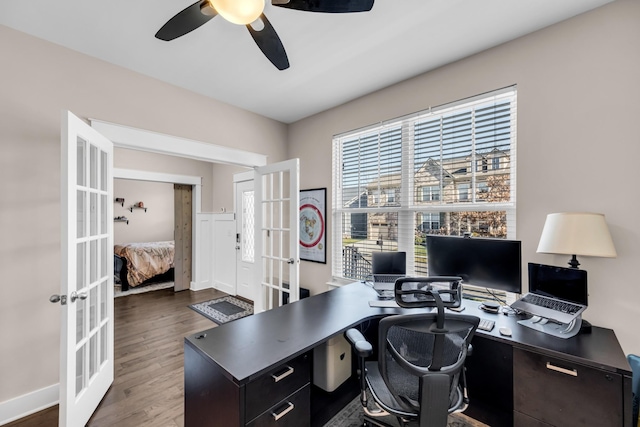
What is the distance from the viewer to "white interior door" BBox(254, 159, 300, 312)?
2.88 meters

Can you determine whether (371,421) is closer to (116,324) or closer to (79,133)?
(79,133)

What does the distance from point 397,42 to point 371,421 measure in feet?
8.66

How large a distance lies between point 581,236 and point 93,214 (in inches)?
126

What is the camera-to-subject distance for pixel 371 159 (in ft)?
9.65

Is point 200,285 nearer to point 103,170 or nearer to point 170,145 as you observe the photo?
point 170,145

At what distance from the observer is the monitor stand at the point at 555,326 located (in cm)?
151

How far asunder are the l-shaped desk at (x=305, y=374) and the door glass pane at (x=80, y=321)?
3.00 ft

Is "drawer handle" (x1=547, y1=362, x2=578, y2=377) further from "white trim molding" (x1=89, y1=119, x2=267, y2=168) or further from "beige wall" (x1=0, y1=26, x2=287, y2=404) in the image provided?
"beige wall" (x1=0, y1=26, x2=287, y2=404)

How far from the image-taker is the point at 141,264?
4984 mm

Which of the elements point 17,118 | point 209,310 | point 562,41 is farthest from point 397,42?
point 209,310

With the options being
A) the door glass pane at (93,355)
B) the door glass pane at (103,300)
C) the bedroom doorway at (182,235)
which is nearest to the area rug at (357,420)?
the door glass pane at (93,355)

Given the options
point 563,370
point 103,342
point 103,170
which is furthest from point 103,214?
point 563,370

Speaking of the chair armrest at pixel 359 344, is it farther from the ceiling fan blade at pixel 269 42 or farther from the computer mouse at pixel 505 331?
the ceiling fan blade at pixel 269 42

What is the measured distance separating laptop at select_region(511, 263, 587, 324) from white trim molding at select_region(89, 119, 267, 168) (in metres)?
2.94
